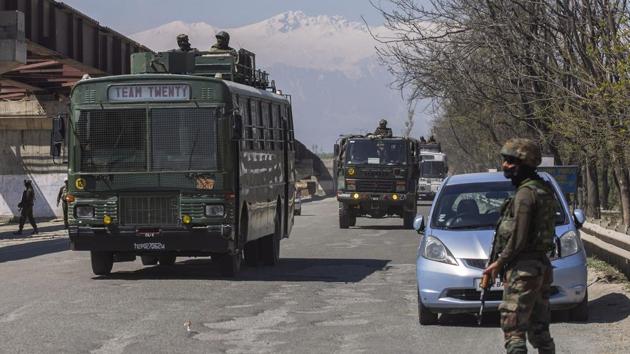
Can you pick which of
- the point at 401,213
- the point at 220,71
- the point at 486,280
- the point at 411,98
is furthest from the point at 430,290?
the point at 411,98

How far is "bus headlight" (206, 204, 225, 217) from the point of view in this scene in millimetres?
17250

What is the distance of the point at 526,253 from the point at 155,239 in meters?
9.88

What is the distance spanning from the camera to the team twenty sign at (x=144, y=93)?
17531 millimetres

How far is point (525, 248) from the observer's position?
813cm

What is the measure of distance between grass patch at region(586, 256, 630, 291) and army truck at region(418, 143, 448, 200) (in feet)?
160

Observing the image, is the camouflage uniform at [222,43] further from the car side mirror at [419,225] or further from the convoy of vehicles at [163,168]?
the car side mirror at [419,225]

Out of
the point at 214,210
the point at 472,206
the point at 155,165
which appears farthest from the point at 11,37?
the point at 472,206

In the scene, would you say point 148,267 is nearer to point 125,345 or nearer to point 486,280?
point 125,345

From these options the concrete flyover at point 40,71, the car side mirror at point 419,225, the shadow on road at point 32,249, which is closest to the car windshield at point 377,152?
the concrete flyover at point 40,71

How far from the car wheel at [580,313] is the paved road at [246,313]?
14 cm

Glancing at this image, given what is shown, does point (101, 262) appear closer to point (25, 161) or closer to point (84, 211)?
point (84, 211)

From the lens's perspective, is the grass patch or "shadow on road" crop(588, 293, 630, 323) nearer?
"shadow on road" crop(588, 293, 630, 323)

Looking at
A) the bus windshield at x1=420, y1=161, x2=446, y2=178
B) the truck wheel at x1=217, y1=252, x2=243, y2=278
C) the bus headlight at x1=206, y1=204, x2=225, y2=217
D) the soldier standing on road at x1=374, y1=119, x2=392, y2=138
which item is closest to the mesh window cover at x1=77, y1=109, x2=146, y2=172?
the bus headlight at x1=206, y1=204, x2=225, y2=217

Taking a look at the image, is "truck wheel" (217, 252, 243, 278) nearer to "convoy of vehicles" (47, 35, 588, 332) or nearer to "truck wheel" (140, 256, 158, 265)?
"convoy of vehicles" (47, 35, 588, 332)
